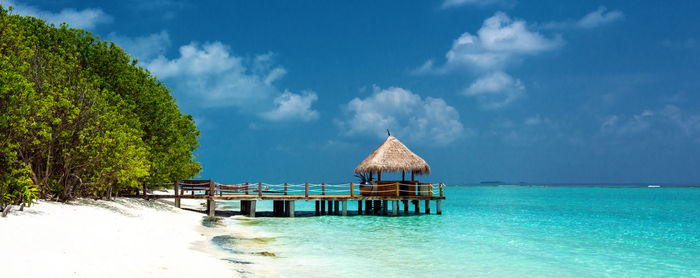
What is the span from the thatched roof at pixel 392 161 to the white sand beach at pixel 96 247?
13084mm

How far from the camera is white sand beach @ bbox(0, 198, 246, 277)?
25.1 feet

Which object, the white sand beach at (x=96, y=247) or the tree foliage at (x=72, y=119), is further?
→ the tree foliage at (x=72, y=119)

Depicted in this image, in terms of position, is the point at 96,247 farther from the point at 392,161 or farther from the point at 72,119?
the point at 392,161

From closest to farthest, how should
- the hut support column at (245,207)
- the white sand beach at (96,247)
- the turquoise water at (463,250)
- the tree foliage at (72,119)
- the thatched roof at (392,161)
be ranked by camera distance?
the white sand beach at (96,247), the tree foliage at (72,119), the turquoise water at (463,250), the thatched roof at (392,161), the hut support column at (245,207)

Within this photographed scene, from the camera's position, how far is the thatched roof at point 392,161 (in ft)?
90.0

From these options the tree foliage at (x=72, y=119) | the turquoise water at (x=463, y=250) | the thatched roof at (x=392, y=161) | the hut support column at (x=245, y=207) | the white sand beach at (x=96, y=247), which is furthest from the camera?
the hut support column at (x=245, y=207)

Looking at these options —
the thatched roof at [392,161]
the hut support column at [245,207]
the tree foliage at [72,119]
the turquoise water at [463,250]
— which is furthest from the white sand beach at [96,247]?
the thatched roof at [392,161]

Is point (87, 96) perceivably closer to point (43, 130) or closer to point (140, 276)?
point (43, 130)

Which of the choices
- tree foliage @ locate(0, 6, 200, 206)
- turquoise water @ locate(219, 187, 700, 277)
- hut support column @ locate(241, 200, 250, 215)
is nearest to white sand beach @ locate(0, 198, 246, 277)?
tree foliage @ locate(0, 6, 200, 206)

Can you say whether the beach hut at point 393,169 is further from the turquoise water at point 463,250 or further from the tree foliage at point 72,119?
the tree foliage at point 72,119

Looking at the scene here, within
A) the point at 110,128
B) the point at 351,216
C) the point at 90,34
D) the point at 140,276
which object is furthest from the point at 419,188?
the point at 140,276

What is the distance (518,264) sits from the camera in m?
13.8

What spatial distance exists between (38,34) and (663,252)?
25666mm

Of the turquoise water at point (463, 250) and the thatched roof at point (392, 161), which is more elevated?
the thatched roof at point (392, 161)
